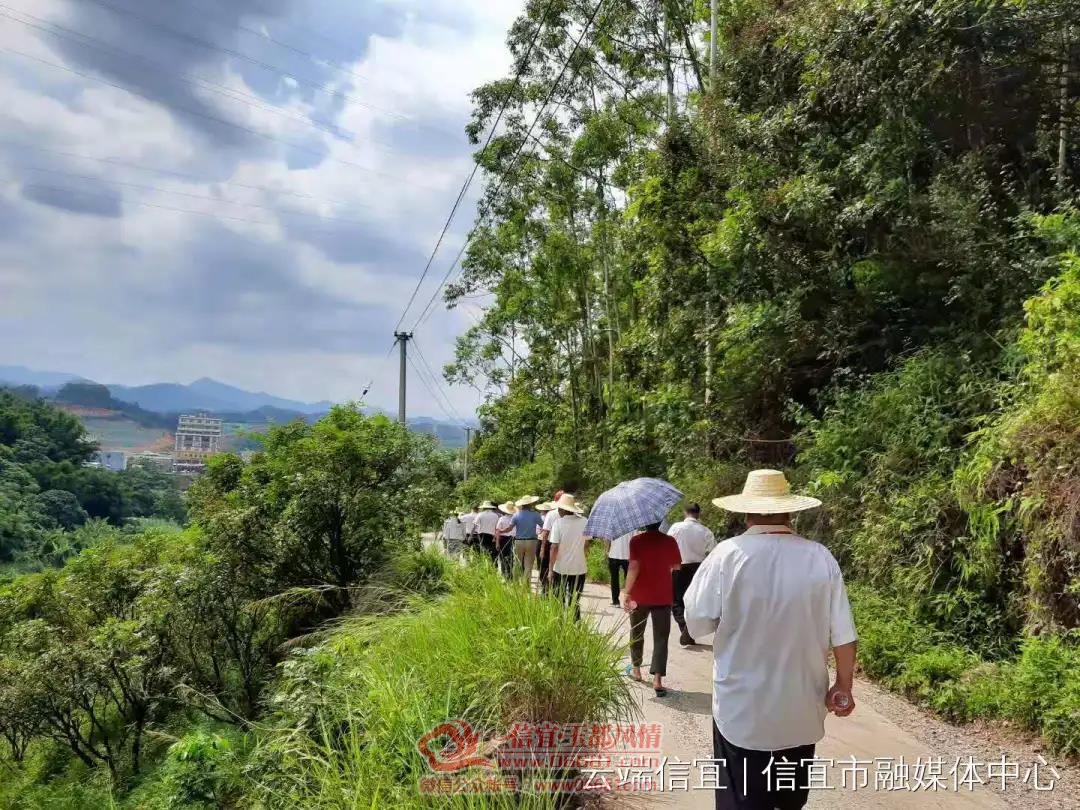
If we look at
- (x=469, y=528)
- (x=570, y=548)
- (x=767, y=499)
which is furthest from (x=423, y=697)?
(x=469, y=528)

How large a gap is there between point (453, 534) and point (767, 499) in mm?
11837

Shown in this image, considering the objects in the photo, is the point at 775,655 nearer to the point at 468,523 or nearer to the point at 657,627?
the point at 657,627

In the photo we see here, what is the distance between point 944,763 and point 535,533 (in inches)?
244

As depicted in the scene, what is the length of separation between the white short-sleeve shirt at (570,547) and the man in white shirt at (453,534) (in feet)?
18.3

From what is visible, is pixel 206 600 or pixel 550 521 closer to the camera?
pixel 206 600

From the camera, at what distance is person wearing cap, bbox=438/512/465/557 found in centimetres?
1325

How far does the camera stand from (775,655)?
296 cm

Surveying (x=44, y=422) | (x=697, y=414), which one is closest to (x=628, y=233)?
(x=697, y=414)

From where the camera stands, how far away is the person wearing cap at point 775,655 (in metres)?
2.95

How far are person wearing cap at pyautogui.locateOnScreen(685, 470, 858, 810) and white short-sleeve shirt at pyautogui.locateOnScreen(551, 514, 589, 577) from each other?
4.42 m

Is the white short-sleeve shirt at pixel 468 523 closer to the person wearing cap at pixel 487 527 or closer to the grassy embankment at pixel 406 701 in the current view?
the person wearing cap at pixel 487 527

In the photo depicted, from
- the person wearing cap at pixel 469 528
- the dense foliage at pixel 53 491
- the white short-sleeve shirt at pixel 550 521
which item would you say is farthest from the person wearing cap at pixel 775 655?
the dense foliage at pixel 53 491

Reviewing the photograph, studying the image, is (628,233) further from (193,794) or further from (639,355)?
(193,794)

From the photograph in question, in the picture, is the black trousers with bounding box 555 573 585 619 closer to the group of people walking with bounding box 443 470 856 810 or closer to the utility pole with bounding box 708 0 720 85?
the group of people walking with bounding box 443 470 856 810
